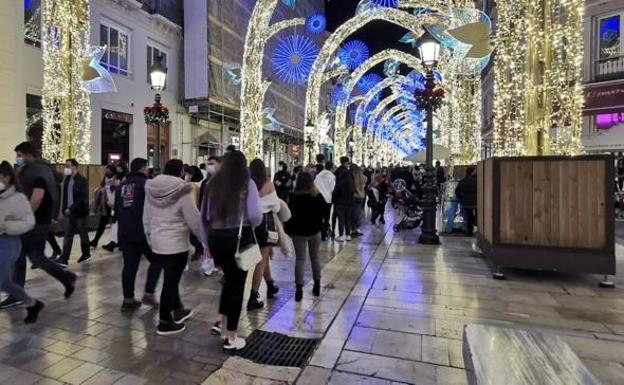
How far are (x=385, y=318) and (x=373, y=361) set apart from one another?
1.15 meters

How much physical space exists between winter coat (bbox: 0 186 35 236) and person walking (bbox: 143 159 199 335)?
1270mm

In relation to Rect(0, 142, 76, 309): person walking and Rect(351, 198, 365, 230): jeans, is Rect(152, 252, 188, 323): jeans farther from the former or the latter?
Rect(351, 198, 365, 230): jeans

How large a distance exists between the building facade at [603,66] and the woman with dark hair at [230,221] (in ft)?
63.1

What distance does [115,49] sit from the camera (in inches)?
747

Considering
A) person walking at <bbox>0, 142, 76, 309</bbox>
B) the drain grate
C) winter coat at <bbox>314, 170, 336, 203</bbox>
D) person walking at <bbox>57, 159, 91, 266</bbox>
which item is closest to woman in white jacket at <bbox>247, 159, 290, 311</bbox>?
the drain grate

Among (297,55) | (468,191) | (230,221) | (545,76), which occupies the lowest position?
(230,221)

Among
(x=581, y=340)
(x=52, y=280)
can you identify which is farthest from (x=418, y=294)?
(x=52, y=280)

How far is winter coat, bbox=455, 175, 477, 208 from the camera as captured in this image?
10695 mm

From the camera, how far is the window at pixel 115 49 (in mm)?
18203

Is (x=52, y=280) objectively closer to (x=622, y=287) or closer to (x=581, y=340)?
(x=581, y=340)

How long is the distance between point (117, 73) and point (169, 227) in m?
17.3

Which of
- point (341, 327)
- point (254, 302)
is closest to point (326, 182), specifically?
point (254, 302)

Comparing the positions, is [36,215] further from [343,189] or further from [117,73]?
[117,73]

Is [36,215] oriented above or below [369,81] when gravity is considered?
below
